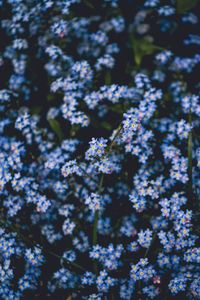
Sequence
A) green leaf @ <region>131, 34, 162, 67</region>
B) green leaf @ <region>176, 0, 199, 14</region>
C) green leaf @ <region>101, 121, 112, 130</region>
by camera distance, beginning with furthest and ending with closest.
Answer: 1. green leaf @ <region>176, 0, 199, 14</region>
2. green leaf @ <region>131, 34, 162, 67</region>
3. green leaf @ <region>101, 121, 112, 130</region>

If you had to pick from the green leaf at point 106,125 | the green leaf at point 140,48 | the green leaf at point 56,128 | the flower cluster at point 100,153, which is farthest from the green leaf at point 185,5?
the green leaf at point 56,128

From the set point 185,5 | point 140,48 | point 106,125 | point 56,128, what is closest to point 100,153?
point 106,125

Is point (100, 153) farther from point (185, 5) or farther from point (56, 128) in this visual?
point (185, 5)

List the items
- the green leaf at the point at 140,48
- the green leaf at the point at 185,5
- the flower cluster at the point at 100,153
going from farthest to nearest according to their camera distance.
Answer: the green leaf at the point at 185,5 < the green leaf at the point at 140,48 < the flower cluster at the point at 100,153

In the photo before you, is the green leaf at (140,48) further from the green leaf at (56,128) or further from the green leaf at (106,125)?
the green leaf at (56,128)

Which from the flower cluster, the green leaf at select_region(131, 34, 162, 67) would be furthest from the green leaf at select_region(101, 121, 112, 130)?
the green leaf at select_region(131, 34, 162, 67)

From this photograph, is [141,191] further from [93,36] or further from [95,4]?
[95,4]

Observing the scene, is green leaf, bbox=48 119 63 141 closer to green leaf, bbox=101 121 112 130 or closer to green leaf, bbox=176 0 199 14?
green leaf, bbox=101 121 112 130

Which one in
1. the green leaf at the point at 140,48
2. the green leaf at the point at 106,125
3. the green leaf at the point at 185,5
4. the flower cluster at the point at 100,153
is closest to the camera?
the flower cluster at the point at 100,153

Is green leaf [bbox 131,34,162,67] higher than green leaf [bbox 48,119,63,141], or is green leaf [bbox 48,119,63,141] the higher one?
green leaf [bbox 131,34,162,67]
